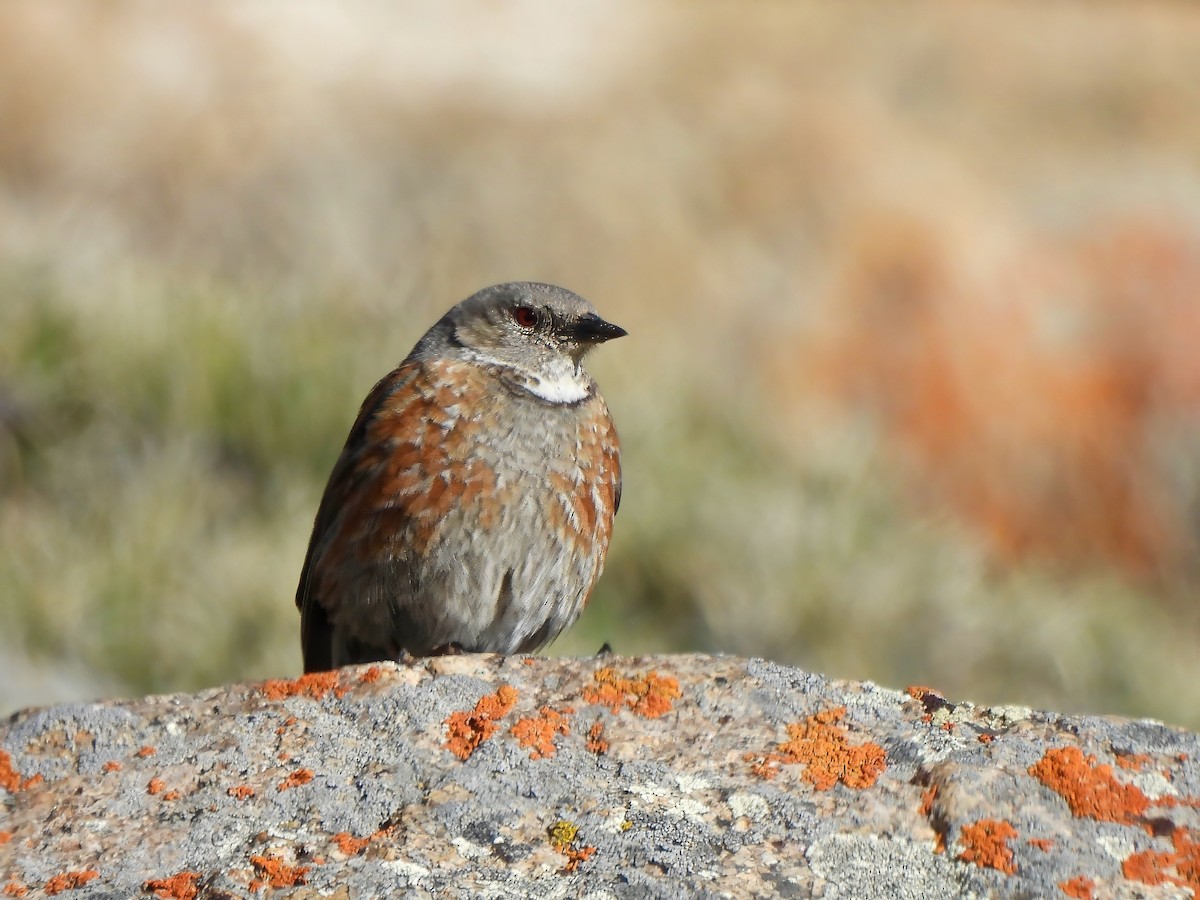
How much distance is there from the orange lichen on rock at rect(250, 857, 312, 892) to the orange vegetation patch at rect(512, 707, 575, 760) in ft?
1.91

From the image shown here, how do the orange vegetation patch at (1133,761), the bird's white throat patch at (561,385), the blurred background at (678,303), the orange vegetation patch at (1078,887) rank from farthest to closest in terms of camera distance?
1. the blurred background at (678,303)
2. the bird's white throat patch at (561,385)
3. the orange vegetation patch at (1133,761)
4. the orange vegetation patch at (1078,887)

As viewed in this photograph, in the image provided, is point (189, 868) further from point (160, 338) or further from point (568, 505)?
point (160, 338)

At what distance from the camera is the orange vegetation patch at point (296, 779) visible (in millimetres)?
3139

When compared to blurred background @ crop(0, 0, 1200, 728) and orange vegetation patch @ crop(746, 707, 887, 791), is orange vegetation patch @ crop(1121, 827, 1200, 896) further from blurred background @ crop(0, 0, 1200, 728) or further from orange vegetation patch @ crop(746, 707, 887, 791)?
blurred background @ crop(0, 0, 1200, 728)

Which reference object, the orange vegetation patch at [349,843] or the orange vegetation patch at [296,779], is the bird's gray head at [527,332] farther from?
the orange vegetation patch at [349,843]

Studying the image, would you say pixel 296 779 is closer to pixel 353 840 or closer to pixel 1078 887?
pixel 353 840

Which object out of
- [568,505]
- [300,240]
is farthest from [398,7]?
[568,505]

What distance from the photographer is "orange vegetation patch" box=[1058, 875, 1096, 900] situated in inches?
109

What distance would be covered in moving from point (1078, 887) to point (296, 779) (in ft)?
5.09

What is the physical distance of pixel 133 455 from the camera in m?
8.52

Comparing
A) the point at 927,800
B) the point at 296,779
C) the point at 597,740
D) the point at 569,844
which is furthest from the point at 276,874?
the point at 927,800

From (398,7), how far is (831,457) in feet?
27.4

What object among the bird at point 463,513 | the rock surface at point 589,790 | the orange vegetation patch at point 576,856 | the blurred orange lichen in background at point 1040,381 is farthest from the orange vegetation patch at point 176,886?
the blurred orange lichen in background at point 1040,381

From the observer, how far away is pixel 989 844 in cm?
290
